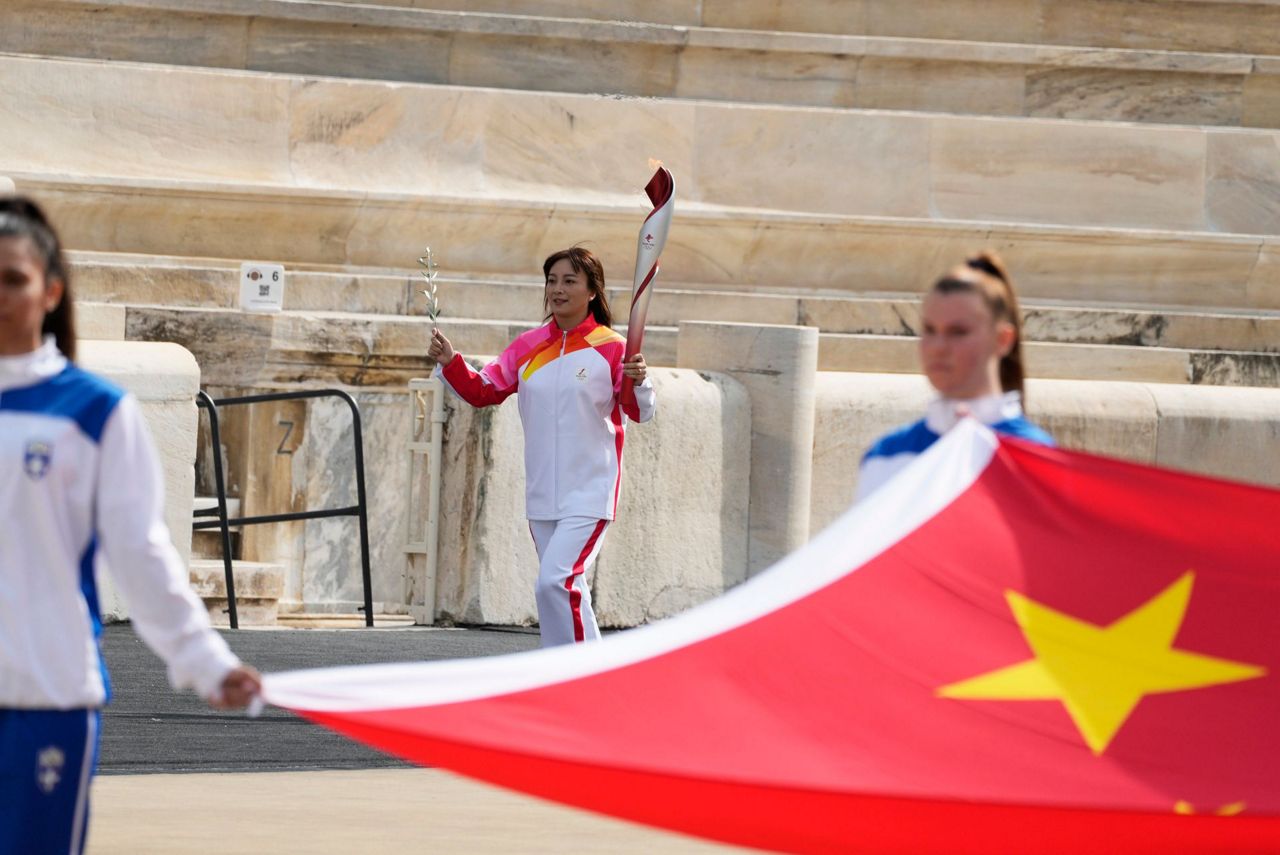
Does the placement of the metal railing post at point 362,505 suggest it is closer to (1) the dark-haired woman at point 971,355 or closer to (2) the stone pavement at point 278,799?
(2) the stone pavement at point 278,799

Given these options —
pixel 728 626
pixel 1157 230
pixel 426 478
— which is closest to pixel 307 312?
pixel 426 478

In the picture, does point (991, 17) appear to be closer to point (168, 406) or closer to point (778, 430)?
point (778, 430)

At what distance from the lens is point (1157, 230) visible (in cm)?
1891

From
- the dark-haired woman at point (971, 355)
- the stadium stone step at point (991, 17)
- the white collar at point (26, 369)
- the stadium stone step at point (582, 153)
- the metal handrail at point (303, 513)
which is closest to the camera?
the white collar at point (26, 369)

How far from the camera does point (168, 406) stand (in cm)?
1283

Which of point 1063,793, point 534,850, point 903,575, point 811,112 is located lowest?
point 534,850

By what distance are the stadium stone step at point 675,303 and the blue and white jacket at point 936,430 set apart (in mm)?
10276

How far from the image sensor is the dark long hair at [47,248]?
175 inches

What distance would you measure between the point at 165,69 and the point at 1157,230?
24.4ft

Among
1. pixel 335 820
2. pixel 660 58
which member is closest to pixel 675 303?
pixel 660 58

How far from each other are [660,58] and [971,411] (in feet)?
46.6

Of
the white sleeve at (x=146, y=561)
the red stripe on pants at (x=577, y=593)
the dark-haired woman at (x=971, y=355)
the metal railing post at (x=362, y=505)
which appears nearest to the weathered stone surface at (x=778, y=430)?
the metal railing post at (x=362, y=505)

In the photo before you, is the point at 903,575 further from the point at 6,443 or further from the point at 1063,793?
the point at 6,443

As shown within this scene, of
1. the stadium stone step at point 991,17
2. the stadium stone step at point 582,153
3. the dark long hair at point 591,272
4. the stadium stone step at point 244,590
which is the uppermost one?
the stadium stone step at point 991,17
